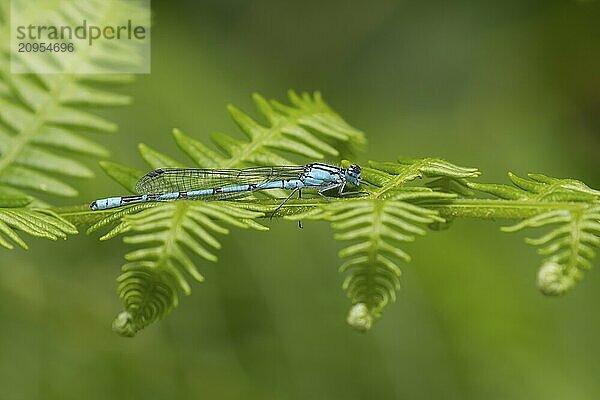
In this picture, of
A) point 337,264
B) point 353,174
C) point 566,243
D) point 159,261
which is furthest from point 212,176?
point 337,264

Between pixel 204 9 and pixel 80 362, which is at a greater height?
pixel 204 9

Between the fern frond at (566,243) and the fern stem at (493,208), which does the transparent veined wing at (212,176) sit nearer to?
the fern stem at (493,208)

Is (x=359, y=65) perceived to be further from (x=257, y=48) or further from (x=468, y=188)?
(x=468, y=188)

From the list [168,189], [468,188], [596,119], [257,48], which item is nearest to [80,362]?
[168,189]

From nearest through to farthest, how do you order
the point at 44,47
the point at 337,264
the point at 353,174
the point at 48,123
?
1. the point at 353,174
2. the point at 48,123
3. the point at 44,47
4. the point at 337,264

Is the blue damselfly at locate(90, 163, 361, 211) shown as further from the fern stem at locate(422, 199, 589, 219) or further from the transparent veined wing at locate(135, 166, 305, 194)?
the fern stem at locate(422, 199, 589, 219)

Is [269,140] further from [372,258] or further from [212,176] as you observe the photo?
[372,258]

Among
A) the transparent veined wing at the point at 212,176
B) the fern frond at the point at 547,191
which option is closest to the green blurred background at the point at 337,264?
the transparent veined wing at the point at 212,176
